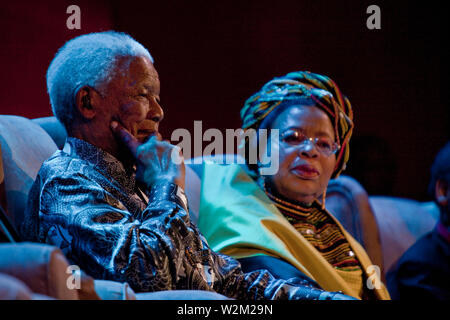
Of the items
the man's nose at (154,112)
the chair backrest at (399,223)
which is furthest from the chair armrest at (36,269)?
the chair backrest at (399,223)

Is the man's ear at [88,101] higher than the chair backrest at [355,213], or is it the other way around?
the man's ear at [88,101]

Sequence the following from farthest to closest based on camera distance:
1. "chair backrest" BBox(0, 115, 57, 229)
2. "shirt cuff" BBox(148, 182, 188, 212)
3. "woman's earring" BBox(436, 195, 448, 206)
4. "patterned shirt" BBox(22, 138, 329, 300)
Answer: "woman's earring" BBox(436, 195, 448, 206)
"chair backrest" BBox(0, 115, 57, 229)
"shirt cuff" BBox(148, 182, 188, 212)
"patterned shirt" BBox(22, 138, 329, 300)

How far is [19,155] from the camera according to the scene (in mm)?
1837

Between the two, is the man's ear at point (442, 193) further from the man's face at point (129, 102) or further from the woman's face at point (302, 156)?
the man's face at point (129, 102)

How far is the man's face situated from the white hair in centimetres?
3

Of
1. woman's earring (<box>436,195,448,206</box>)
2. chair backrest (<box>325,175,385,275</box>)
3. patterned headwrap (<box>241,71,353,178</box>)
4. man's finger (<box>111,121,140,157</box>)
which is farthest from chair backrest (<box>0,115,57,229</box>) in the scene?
woman's earring (<box>436,195,448,206</box>)

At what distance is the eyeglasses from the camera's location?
7.98ft

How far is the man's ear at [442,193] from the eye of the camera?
8.68ft

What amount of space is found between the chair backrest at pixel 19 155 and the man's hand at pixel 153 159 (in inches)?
13.7

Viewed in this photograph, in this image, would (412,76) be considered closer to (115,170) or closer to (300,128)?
(300,128)

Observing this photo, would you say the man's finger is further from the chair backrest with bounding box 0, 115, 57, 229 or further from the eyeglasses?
the eyeglasses

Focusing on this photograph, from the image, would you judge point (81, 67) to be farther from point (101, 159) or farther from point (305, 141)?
point (305, 141)

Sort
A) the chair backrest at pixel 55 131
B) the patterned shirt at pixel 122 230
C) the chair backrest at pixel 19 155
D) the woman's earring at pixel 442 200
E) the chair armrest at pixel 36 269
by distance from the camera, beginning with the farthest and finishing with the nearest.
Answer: the woman's earring at pixel 442 200
the chair backrest at pixel 55 131
the chair backrest at pixel 19 155
the patterned shirt at pixel 122 230
the chair armrest at pixel 36 269
